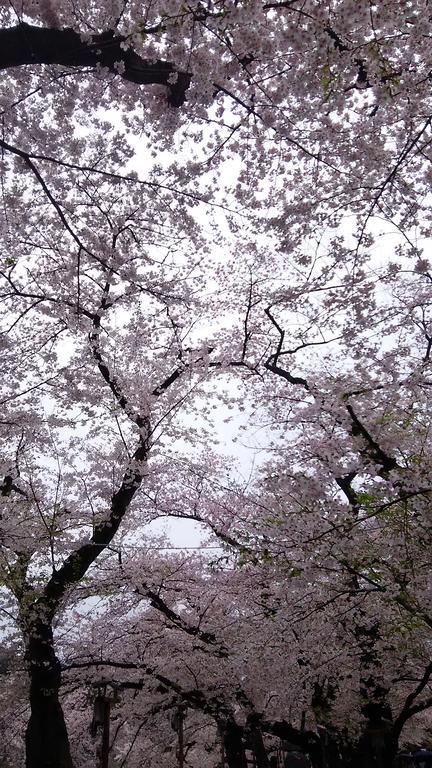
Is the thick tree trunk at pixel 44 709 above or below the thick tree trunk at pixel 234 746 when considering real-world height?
above

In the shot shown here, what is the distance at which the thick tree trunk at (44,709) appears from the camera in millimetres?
7859

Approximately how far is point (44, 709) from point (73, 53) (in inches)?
344

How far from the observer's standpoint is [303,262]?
6367 millimetres

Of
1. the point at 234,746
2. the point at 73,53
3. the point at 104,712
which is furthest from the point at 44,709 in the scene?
the point at 73,53

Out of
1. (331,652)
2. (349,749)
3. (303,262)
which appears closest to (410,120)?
(303,262)

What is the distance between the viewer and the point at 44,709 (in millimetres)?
8172

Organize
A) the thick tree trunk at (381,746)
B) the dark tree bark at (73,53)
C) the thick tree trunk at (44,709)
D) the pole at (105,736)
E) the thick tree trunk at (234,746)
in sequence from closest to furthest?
the dark tree bark at (73,53), the thick tree trunk at (381,746), the thick tree trunk at (44,709), the pole at (105,736), the thick tree trunk at (234,746)

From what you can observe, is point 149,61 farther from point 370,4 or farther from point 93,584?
point 93,584

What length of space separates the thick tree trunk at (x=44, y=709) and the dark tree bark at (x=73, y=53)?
7.91m

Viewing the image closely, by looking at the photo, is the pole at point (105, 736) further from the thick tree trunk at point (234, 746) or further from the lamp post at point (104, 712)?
the thick tree trunk at point (234, 746)

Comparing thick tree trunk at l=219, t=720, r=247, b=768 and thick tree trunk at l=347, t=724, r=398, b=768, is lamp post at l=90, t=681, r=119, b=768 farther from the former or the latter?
thick tree trunk at l=347, t=724, r=398, b=768

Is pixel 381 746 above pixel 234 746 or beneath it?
beneath

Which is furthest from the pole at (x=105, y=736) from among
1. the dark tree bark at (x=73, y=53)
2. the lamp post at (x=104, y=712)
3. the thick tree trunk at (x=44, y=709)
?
the dark tree bark at (x=73, y=53)

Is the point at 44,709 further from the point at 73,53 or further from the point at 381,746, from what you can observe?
the point at 73,53
